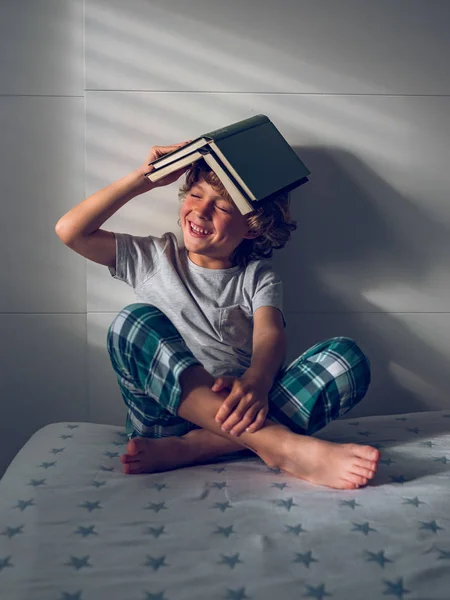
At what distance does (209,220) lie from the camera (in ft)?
3.84

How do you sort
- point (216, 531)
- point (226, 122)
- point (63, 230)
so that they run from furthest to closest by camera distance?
point (226, 122) < point (63, 230) < point (216, 531)

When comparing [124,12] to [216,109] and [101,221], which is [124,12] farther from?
[101,221]

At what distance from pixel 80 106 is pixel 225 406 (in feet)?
2.25

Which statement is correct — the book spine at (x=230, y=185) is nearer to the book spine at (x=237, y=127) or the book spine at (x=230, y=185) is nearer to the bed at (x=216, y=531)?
the book spine at (x=237, y=127)

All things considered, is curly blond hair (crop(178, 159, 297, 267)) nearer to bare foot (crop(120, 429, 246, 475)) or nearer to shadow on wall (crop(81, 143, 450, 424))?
shadow on wall (crop(81, 143, 450, 424))

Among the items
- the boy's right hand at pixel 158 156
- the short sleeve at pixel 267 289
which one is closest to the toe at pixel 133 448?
the short sleeve at pixel 267 289

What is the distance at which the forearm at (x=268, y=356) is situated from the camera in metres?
1.08

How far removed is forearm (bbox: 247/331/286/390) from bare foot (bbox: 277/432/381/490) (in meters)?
0.11

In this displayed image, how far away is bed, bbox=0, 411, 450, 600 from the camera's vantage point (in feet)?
2.31

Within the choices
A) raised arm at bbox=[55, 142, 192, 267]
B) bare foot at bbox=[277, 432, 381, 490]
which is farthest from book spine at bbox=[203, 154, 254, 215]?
bare foot at bbox=[277, 432, 381, 490]

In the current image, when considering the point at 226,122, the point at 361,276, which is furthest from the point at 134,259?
the point at 361,276

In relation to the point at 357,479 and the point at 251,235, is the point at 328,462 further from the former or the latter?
the point at 251,235

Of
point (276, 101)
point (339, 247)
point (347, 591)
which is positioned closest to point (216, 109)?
point (276, 101)

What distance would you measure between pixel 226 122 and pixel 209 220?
9.7 inches
